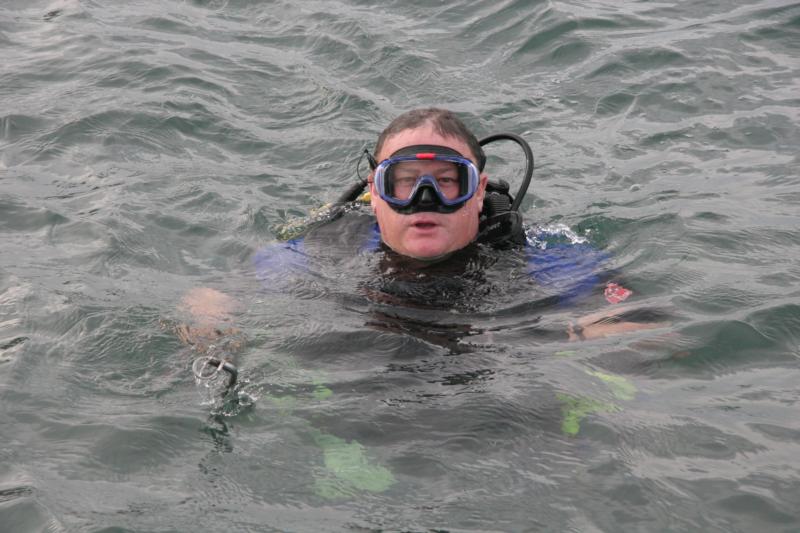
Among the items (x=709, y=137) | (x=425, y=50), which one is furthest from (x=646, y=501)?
(x=425, y=50)

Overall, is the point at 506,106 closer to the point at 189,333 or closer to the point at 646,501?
the point at 189,333

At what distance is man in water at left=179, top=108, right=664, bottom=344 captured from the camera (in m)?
4.89

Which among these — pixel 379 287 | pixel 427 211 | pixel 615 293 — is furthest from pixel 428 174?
pixel 615 293

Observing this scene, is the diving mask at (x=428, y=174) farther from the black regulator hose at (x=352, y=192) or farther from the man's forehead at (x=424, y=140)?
the black regulator hose at (x=352, y=192)

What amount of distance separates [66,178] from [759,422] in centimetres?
523

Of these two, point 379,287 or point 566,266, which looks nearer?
point 379,287

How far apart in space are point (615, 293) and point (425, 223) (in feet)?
3.49

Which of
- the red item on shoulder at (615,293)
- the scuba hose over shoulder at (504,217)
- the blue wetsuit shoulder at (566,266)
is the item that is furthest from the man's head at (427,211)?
the red item on shoulder at (615,293)

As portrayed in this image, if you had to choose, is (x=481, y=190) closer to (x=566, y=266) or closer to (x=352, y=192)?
(x=566, y=266)

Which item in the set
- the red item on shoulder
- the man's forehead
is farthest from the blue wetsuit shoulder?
the man's forehead

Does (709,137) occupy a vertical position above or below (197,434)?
above

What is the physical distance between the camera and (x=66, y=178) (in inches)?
275

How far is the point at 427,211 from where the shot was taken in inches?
194

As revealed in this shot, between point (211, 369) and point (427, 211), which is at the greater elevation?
point (427, 211)
